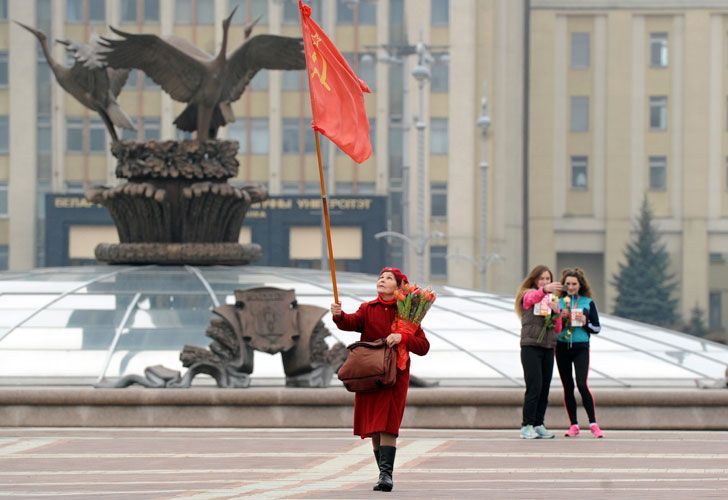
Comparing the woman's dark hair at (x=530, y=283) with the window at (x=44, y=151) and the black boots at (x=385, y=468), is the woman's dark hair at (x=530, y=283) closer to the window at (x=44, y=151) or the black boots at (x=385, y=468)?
the black boots at (x=385, y=468)

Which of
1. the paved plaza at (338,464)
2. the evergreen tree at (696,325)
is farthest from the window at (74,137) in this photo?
the paved plaza at (338,464)

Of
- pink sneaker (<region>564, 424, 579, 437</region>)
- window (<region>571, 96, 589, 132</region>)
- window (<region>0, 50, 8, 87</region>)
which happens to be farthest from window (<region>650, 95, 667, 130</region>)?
pink sneaker (<region>564, 424, 579, 437</region>)

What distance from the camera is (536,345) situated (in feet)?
58.5

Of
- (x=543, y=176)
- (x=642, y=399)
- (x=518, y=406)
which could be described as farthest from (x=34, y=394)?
(x=543, y=176)

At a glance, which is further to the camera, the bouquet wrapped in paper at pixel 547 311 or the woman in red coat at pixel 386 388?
the bouquet wrapped in paper at pixel 547 311

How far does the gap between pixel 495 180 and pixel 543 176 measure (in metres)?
10.9

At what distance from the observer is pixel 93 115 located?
260 ft

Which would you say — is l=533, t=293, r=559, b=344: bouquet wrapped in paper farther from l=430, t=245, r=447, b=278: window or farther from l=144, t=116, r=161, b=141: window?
l=144, t=116, r=161, b=141: window

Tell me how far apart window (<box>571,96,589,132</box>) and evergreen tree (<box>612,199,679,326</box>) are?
22.3ft

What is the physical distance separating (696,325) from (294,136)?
19168 millimetres

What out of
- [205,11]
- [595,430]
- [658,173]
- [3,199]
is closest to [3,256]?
[3,199]

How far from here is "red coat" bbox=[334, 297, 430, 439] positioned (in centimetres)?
1361

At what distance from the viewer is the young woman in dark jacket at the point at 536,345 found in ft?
58.2

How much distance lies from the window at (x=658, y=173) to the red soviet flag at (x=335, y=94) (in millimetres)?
76094
